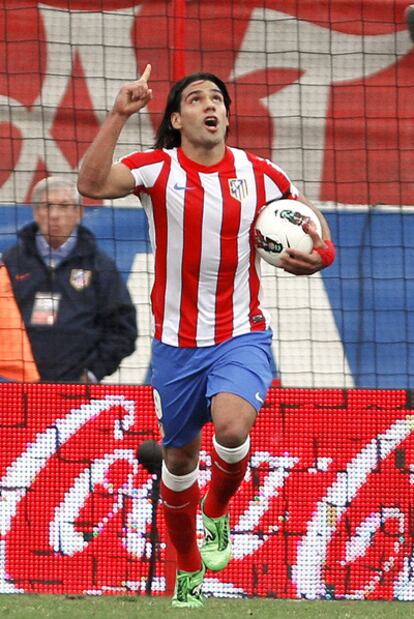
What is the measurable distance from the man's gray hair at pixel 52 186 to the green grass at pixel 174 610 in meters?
2.23

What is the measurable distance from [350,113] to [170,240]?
239cm

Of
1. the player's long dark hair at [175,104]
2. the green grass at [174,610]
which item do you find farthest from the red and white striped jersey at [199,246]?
the green grass at [174,610]

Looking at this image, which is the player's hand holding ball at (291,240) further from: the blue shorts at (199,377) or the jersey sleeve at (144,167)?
the jersey sleeve at (144,167)

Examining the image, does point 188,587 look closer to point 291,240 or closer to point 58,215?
point 291,240

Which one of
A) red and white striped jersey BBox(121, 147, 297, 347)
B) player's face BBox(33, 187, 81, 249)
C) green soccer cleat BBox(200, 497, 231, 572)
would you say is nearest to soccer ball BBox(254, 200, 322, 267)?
red and white striped jersey BBox(121, 147, 297, 347)

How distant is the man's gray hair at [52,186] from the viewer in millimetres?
8914

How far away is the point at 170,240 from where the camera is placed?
6988 millimetres

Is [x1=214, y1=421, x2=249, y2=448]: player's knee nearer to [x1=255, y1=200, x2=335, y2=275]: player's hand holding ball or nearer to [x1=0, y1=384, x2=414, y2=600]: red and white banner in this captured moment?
[x1=255, y1=200, x2=335, y2=275]: player's hand holding ball

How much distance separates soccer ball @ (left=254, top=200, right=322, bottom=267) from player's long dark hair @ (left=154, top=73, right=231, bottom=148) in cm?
56

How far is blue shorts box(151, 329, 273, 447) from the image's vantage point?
22.4ft

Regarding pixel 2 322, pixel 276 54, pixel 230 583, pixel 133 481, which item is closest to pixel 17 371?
pixel 2 322

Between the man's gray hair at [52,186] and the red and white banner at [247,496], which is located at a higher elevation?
the man's gray hair at [52,186]

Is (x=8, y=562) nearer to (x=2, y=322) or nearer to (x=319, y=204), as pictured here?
(x=2, y=322)

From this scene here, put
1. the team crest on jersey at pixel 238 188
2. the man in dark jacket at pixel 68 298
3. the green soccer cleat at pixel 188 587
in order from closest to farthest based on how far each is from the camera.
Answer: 1. the team crest on jersey at pixel 238 188
2. the green soccer cleat at pixel 188 587
3. the man in dark jacket at pixel 68 298
